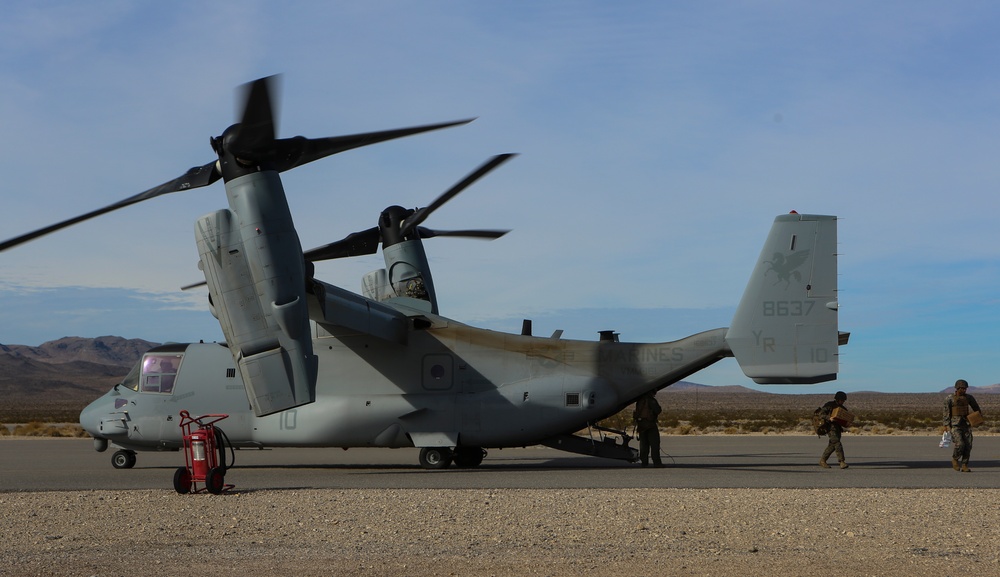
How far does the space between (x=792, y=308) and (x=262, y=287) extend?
9.07 m

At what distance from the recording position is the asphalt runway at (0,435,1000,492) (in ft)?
48.6

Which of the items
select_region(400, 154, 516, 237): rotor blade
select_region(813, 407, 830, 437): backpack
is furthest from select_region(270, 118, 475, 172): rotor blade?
select_region(813, 407, 830, 437): backpack

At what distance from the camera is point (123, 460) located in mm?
19453

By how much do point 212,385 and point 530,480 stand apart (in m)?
7.52

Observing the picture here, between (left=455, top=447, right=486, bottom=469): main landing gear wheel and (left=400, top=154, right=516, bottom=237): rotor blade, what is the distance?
5.05 m

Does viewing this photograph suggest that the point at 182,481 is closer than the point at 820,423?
Yes

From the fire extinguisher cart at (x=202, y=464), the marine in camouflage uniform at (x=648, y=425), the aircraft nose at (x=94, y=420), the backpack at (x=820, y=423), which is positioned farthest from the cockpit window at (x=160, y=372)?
the backpack at (x=820, y=423)

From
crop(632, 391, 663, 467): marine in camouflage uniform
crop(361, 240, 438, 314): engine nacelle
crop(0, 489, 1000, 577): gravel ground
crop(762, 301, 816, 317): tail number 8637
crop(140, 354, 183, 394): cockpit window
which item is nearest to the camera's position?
crop(0, 489, 1000, 577): gravel ground

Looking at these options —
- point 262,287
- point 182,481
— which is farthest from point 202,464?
point 262,287

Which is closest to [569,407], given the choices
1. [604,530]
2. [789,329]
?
[789,329]

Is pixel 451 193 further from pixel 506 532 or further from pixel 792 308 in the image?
pixel 506 532

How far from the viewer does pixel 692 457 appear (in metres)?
22.0

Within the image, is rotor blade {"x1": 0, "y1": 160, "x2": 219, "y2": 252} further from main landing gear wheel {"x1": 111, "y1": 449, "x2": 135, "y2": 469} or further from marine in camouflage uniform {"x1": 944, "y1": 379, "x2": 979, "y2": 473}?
marine in camouflage uniform {"x1": 944, "y1": 379, "x2": 979, "y2": 473}

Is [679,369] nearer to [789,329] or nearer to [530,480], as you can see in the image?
[789,329]
